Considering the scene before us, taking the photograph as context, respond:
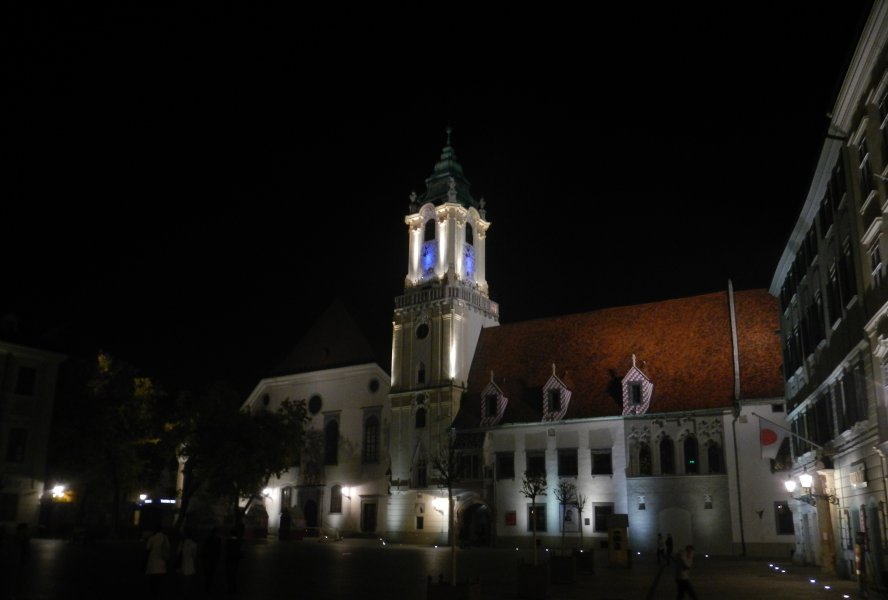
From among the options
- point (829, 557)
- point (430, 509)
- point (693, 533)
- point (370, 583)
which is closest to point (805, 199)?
point (829, 557)

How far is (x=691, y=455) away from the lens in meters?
49.2

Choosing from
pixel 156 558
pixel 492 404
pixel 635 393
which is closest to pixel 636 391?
pixel 635 393

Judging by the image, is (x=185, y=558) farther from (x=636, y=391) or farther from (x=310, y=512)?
(x=310, y=512)

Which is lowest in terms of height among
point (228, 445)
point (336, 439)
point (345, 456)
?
point (228, 445)

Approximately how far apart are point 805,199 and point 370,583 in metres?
19.7

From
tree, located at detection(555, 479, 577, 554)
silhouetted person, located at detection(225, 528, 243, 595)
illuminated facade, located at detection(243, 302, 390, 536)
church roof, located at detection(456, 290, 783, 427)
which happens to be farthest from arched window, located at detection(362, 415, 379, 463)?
silhouetted person, located at detection(225, 528, 243, 595)

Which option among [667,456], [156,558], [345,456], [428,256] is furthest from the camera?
[428,256]

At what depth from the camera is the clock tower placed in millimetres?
60562

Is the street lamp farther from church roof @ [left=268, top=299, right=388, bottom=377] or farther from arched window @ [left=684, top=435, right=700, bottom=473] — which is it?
church roof @ [left=268, top=299, right=388, bottom=377]

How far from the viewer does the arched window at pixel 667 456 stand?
49719 millimetres

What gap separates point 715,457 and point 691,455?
139cm

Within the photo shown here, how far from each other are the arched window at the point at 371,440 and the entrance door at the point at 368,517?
3.29m

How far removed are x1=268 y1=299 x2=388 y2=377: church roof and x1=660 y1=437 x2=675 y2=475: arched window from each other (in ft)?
78.6

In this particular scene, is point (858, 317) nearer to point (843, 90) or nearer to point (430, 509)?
point (843, 90)
